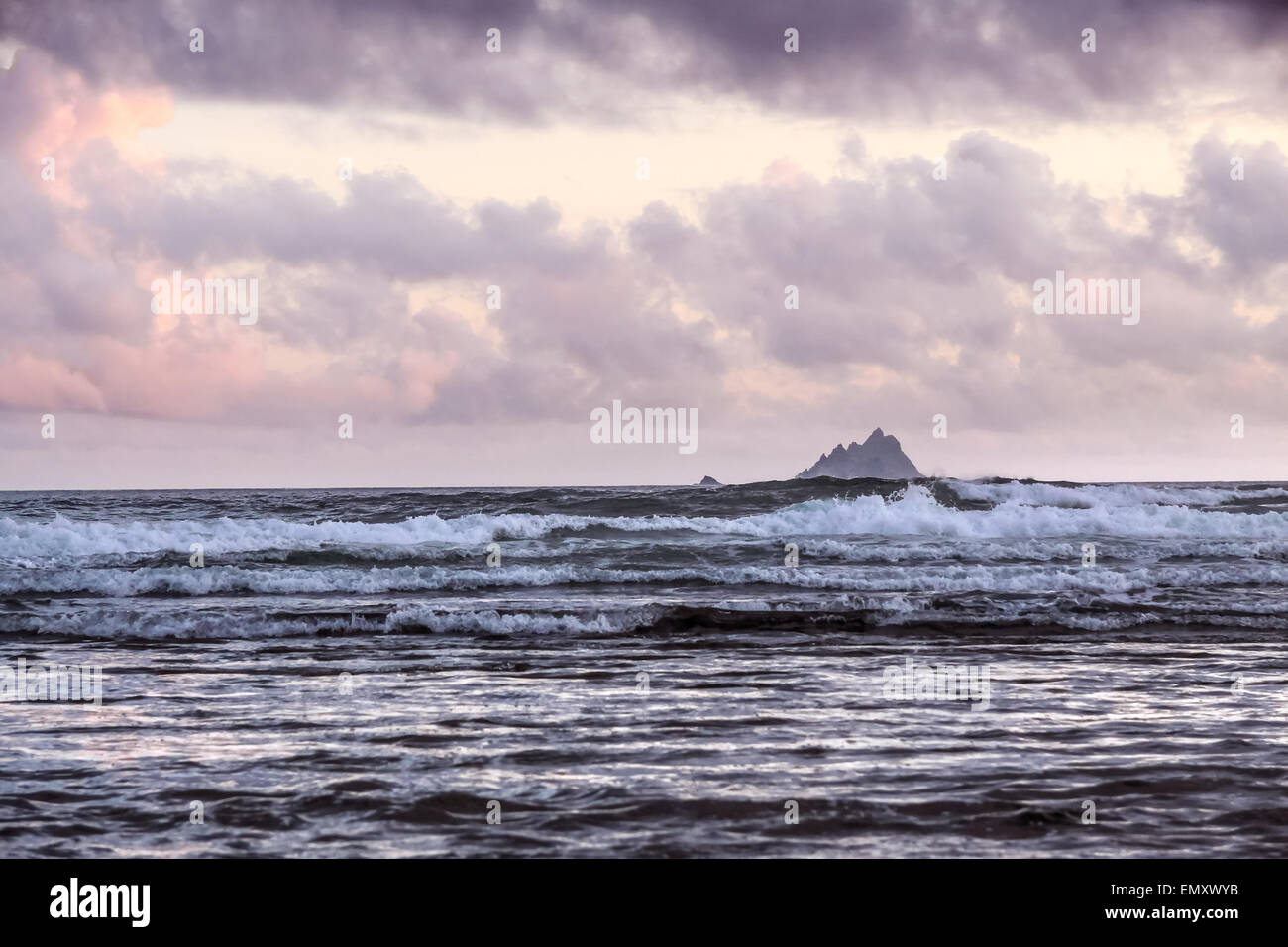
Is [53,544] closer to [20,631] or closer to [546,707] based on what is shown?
[20,631]

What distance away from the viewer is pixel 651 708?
8328mm

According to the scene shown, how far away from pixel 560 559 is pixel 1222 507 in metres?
25.1

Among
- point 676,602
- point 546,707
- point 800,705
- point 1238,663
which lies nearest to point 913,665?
point 800,705

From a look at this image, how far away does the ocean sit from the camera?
212 inches

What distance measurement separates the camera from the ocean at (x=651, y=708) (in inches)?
212

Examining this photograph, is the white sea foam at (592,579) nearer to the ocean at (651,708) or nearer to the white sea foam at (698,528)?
the ocean at (651,708)

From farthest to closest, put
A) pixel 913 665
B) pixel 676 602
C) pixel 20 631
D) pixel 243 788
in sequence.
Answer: pixel 676 602 < pixel 20 631 < pixel 913 665 < pixel 243 788

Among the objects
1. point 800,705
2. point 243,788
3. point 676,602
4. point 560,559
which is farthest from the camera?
point 560,559

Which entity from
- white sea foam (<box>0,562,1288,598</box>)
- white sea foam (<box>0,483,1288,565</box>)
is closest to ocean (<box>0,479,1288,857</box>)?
white sea foam (<box>0,562,1288,598</box>)

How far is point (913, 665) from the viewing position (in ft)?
34.2

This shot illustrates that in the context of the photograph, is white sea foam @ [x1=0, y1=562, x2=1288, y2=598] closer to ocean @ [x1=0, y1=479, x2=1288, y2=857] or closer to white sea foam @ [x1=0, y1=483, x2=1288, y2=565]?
ocean @ [x1=0, y1=479, x2=1288, y2=857]

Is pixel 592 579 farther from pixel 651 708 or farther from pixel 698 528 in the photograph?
pixel 651 708

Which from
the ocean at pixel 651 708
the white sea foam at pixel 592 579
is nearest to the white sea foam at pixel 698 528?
the ocean at pixel 651 708

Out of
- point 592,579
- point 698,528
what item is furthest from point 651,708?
point 698,528
